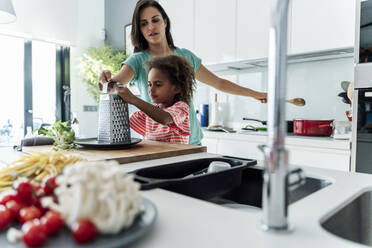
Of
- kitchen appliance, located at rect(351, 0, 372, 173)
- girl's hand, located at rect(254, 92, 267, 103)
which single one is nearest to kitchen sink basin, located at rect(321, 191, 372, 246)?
girl's hand, located at rect(254, 92, 267, 103)

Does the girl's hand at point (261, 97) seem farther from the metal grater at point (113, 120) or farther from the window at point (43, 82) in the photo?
the window at point (43, 82)

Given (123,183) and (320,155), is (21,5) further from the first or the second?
(123,183)

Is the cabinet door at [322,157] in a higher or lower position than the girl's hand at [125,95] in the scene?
lower

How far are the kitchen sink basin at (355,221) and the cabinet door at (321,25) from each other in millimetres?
1572

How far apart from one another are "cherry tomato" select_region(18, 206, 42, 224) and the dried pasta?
0.19 meters

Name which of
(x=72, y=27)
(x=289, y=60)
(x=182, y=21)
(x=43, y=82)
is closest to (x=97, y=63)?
(x=72, y=27)

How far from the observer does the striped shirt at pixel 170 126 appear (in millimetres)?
1334

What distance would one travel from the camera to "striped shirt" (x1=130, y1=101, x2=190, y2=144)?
1.33 m

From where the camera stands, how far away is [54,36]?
3707mm

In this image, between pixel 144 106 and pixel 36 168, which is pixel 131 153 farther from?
pixel 36 168

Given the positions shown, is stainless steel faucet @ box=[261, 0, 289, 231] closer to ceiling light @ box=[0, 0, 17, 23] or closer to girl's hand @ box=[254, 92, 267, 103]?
girl's hand @ box=[254, 92, 267, 103]

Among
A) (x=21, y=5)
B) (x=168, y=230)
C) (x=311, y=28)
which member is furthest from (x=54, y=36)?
(x=168, y=230)

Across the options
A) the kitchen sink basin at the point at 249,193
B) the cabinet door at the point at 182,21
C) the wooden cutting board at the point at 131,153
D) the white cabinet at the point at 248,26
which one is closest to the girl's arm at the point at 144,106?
the wooden cutting board at the point at 131,153

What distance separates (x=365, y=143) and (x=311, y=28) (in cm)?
88
